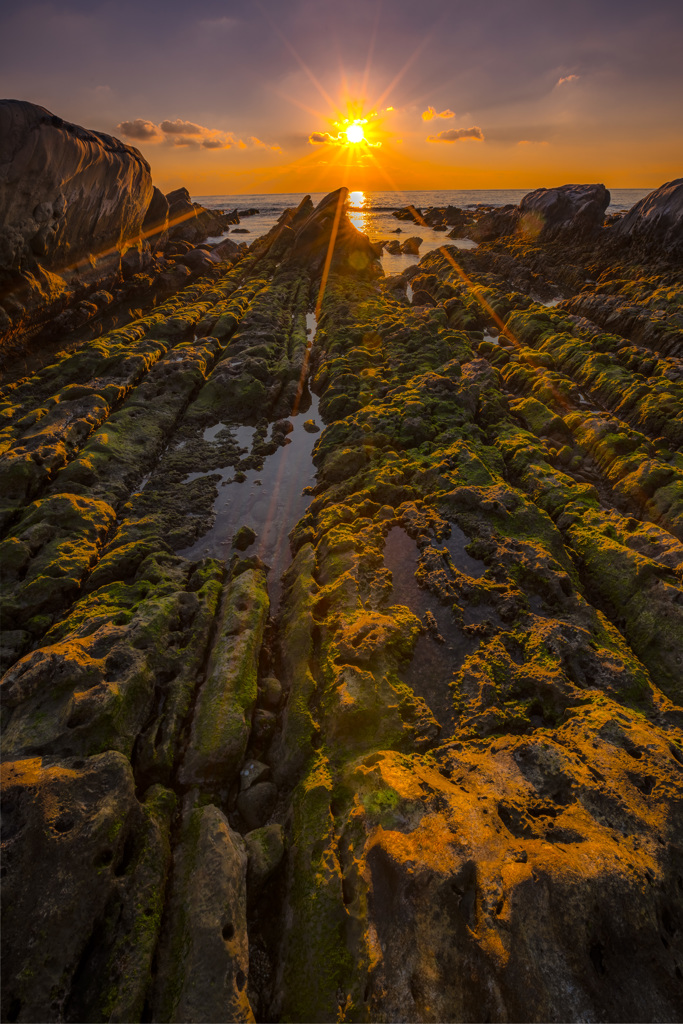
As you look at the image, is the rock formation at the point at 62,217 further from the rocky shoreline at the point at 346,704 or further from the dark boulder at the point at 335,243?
the dark boulder at the point at 335,243

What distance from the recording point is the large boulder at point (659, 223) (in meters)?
43.9

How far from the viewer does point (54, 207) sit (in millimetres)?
32875

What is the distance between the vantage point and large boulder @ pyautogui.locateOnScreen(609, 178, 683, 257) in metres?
43.9

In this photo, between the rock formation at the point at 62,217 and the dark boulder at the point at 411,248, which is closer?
the rock formation at the point at 62,217

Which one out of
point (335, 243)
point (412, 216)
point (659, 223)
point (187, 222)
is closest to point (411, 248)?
point (335, 243)

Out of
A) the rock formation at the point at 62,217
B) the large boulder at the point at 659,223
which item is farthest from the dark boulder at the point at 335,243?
the large boulder at the point at 659,223

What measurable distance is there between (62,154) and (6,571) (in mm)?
37400

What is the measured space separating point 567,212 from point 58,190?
215 ft

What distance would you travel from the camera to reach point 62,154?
33156mm

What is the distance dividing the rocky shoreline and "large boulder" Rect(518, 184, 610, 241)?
5052 cm

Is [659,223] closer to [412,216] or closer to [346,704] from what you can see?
[346,704]

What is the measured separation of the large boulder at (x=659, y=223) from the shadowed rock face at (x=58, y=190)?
56.6 m

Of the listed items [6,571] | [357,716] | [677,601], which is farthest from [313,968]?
[6,571]

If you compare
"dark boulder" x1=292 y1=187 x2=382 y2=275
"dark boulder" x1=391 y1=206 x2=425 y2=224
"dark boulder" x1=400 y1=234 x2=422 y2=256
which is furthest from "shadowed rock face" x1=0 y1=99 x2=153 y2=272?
"dark boulder" x1=391 y1=206 x2=425 y2=224
